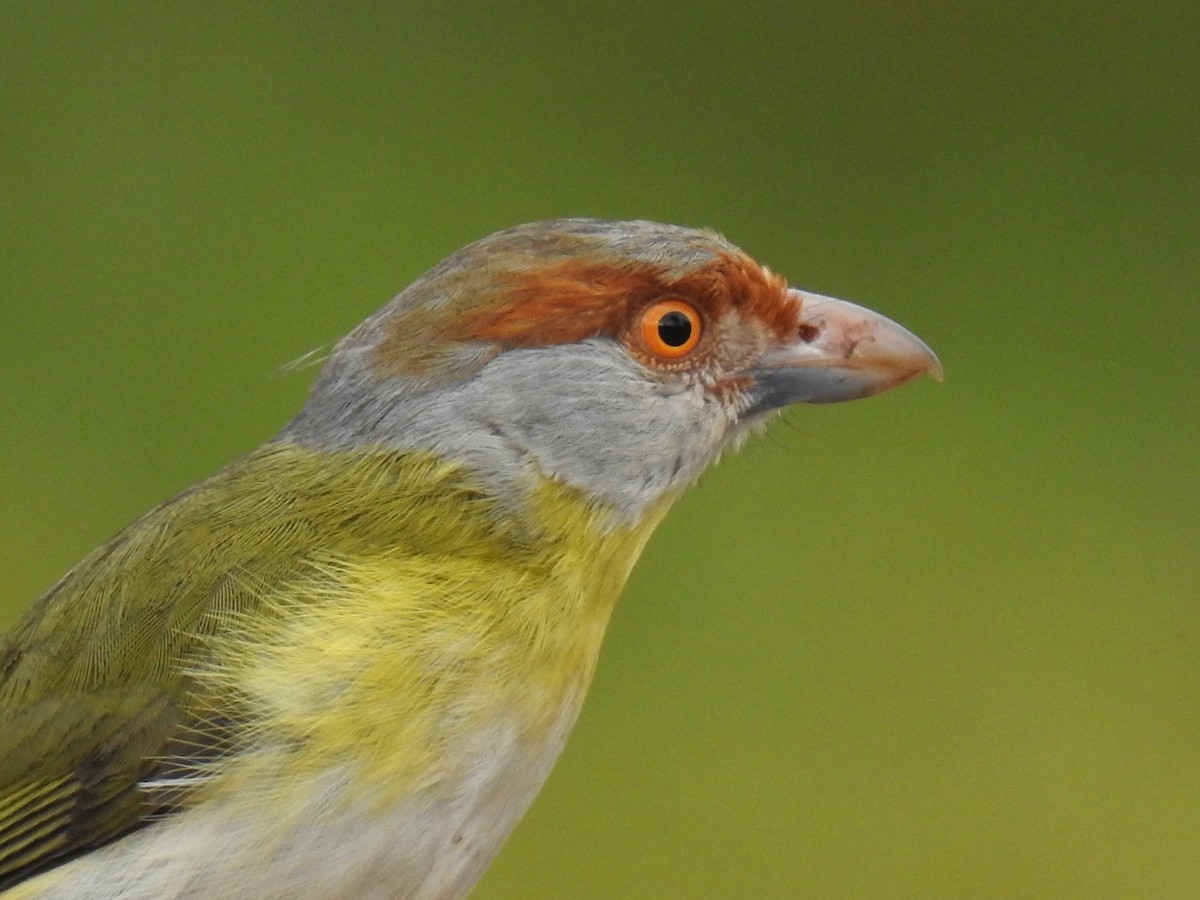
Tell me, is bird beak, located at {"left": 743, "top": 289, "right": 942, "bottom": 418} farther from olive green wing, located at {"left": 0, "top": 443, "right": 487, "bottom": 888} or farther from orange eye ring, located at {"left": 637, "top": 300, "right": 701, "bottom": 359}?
olive green wing, located at {"left": 0, "top": 443, "right": 487, "bottom": 888}

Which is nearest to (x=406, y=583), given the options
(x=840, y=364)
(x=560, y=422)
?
(x=560, y=422)

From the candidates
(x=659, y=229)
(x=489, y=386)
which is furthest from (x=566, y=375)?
(x=659, y=229)

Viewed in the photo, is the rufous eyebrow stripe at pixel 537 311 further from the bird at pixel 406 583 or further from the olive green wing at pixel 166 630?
the olive green wing at pixel 166 630

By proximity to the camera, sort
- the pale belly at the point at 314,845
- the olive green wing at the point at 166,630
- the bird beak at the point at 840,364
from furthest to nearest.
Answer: the bird beak at the point at 840,364 < the olive green wing at the point at 166,630 < the pale belly at the point at 314,845

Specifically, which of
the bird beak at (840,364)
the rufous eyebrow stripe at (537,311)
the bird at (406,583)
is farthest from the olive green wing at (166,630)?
the bird beak at (840,364)

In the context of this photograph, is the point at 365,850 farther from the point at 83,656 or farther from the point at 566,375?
the point at 566,375
